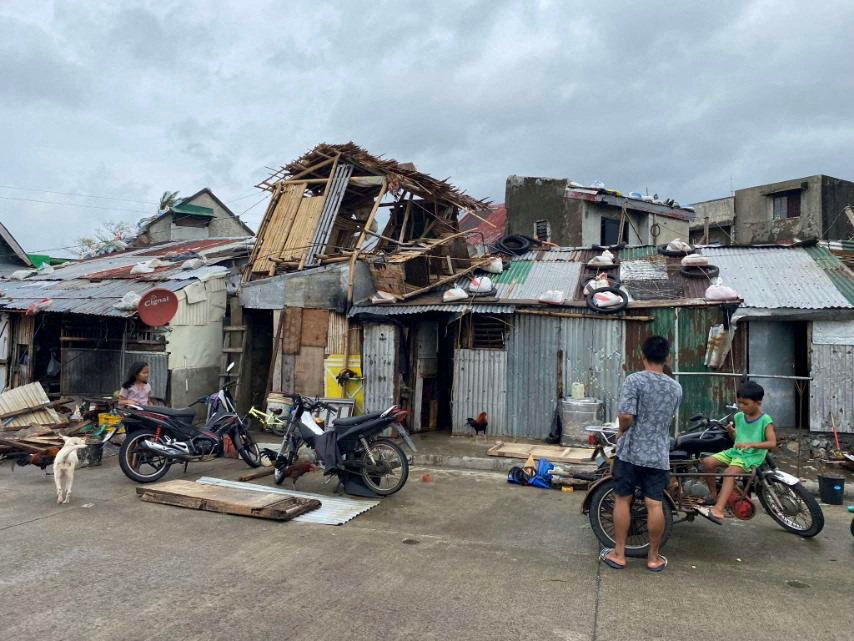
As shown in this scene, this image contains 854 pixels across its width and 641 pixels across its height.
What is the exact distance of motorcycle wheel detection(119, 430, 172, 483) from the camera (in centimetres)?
774

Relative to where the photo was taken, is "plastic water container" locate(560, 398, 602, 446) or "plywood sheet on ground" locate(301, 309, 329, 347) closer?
"plastic water container" locate(560, 398, 602, 446)

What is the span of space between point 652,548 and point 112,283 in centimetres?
1288

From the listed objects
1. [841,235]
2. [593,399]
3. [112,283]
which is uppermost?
[841,235]

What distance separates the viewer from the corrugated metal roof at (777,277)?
9.59 metres

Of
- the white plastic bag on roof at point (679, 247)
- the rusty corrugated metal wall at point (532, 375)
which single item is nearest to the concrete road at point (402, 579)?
the rusty corrugated metal wall at point (532, 375)

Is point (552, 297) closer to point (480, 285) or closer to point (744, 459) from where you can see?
point (480, 285)

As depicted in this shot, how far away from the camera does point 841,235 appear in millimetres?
23953

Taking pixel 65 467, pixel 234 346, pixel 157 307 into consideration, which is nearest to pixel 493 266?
pixel 234 346

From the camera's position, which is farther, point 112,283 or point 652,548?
point 112,283

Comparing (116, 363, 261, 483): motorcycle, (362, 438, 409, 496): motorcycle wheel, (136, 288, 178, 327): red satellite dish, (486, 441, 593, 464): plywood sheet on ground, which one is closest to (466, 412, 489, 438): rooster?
(486, 441, 593, 464): plywood sheet on ground

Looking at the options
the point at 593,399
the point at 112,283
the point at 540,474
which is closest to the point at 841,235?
the point at 593,399

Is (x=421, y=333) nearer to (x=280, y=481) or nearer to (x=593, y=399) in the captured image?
(x=593, y=399)

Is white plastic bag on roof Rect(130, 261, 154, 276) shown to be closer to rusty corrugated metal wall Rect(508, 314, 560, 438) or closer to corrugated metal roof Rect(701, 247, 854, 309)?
rusty corrugated metal wall Rect(508, 314, 560, 438)

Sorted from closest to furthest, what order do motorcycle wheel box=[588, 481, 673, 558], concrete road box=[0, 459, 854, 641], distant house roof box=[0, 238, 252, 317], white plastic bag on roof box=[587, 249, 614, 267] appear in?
concrete road box=[0, 459, 854, 641], motorcycle wheel box=[588, 481, 673, 558], white plastic bag on roof box=[587, 249, 614, 267], distant house roof box=[0, 238, 252, 317]
